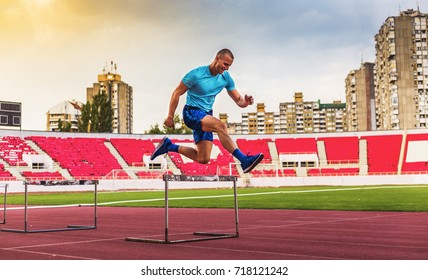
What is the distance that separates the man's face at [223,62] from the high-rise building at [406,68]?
380 ft

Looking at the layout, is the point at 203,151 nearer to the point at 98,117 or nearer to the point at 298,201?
the point at 298,201

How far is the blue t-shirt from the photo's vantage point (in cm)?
792

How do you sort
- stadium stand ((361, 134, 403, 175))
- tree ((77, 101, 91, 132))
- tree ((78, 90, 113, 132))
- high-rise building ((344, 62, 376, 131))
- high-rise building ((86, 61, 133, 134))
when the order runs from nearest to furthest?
stadium stand ((361, 134, 403, 175)) < tree ((78, 90, 113, 132)) < tree ((77, 101, 91, 132)) < high-rise building ((344, 62, 376, 131)) < high-rise building ((86, 61, 133, 134))

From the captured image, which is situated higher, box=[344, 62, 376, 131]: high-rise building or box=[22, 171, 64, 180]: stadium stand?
box=[344, 62, 376, 131]: high-rise building

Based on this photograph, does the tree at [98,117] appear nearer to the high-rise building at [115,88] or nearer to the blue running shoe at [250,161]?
the blue running shoe at [250,161]

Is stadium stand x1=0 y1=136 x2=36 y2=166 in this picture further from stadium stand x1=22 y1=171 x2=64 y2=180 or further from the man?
the man

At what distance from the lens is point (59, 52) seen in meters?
36.2

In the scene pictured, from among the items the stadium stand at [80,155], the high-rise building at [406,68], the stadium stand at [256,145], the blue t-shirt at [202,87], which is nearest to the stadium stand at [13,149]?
the stadium stand at [80,155]

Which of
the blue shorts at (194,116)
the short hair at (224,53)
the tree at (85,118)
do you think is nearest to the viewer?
the short hair at (224,53)

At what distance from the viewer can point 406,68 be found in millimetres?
116625

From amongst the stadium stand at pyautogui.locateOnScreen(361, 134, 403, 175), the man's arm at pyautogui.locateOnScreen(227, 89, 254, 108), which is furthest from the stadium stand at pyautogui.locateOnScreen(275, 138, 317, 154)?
the man's arm at pyautogui.locateOnScreen(227, 89, 254, 108)

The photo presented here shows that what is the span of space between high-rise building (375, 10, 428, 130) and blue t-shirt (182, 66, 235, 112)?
115625mm

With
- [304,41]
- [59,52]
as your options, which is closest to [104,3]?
[59,52]

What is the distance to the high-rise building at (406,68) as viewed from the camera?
11656cm
